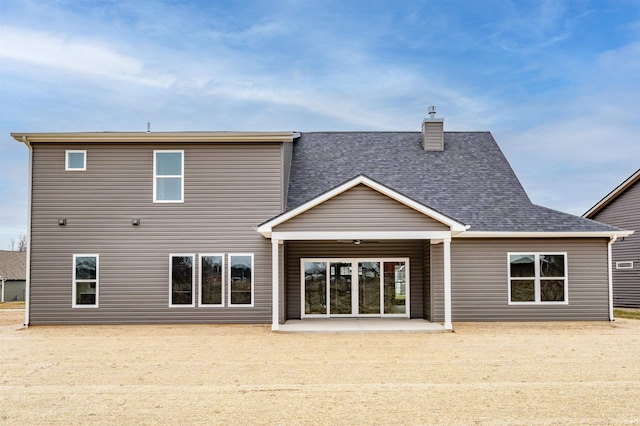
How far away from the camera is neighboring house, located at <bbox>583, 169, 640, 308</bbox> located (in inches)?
961

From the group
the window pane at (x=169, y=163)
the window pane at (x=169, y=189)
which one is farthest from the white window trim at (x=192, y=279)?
the window pane at (x=169, y=163)

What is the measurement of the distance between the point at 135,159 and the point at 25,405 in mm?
11078

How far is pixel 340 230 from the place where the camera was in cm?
1658

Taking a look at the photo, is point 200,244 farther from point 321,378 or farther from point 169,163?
point 321,378

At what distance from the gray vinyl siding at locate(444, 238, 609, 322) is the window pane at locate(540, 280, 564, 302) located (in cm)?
20

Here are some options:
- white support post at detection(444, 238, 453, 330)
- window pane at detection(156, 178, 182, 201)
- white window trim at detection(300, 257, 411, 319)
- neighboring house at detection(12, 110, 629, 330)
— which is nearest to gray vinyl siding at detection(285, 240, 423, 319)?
white window trim at detection(300, 257, 411, 319)

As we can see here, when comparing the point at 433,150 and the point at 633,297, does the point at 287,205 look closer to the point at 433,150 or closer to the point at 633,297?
the point at 433,150

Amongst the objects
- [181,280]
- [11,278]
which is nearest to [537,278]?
[181,280]

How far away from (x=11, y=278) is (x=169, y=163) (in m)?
34.0

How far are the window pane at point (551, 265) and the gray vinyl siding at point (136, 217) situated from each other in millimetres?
7839

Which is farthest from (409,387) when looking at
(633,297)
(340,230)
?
(633,297)

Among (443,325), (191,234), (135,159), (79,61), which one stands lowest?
(443,325)

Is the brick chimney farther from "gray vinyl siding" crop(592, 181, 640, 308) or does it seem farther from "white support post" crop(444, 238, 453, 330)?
"gray vinyl siding" crop(592, 181, 640, 308)

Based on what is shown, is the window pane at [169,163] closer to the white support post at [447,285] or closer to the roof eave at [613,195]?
the white support post at [447,285]
